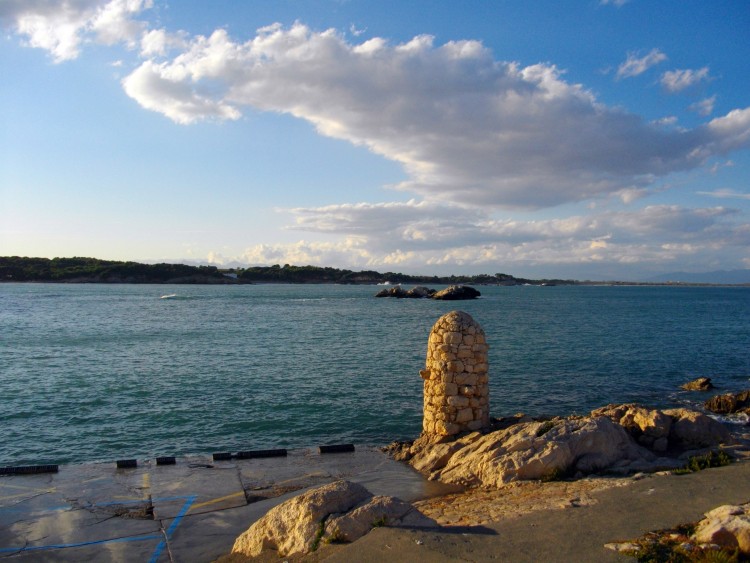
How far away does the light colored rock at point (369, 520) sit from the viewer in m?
8.09

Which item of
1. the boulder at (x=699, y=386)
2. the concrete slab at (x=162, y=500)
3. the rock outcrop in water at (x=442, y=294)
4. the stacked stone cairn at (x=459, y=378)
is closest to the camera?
the concrete slab at (x=162, y=500)

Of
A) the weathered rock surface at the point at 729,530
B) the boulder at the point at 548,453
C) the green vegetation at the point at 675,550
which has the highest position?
the weathered rock surface at the point at 729,530

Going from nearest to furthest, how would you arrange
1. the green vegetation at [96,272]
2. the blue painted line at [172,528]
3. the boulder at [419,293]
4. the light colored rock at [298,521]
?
the light colored rock at [298,521]
the blue painted line at [172,528]
the boulder at [419,293]
the green vegetation at [96,272]

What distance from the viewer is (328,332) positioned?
5003 cm

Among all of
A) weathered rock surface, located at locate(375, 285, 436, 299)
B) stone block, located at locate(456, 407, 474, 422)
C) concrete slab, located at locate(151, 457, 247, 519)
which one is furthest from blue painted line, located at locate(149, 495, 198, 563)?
weathered rock surface, located at locate(375, 285, 436, 299)

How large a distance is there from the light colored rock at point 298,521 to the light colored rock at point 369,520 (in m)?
0.28

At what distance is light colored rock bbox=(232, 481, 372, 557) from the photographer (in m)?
8.33

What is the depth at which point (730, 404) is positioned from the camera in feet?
69.0

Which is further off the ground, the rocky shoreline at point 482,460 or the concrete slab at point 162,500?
the rocky shoreline at point 482,460

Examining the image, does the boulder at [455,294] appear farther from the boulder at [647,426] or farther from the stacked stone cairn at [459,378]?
the boulder at [647,426]

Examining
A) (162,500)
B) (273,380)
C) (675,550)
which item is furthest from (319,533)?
(273,380)

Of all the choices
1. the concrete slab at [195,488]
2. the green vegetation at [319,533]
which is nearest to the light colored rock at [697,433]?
the green vegetation at [319,533]

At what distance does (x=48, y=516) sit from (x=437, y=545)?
8658 millimetres

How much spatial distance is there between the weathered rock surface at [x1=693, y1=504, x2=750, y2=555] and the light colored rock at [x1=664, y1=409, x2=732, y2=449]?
605 centimetres
